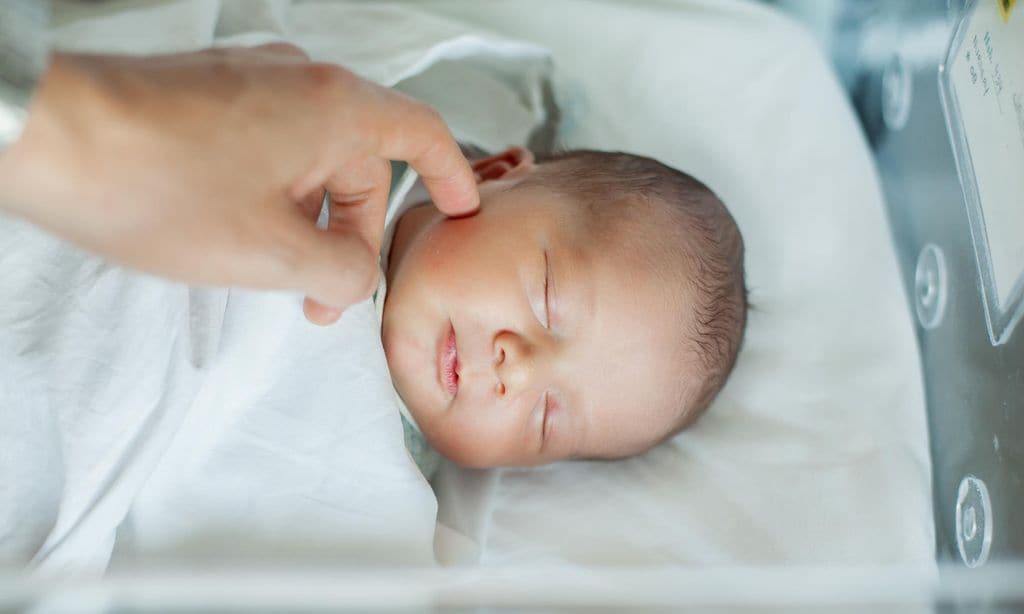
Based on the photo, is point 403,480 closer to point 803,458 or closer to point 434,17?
point 803,458

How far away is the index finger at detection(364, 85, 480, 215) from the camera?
1.91 ft

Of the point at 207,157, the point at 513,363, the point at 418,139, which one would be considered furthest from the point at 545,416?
the point at 207,157

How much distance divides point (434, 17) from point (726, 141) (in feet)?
1.17

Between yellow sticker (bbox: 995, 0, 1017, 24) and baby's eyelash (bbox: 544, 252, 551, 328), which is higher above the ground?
yellow sticker (bbox: 995, 0, 1017, 24)

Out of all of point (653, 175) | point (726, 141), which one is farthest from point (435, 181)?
point (726, 141)

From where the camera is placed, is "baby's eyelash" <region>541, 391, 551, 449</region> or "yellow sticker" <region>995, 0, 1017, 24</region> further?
"baby's eyelash" <region>541, 391, 551, 449</region>

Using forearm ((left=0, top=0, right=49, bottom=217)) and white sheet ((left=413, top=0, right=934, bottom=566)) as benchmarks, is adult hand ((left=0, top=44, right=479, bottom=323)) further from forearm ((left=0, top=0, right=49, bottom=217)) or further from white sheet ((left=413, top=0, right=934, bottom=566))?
white sheet ((left=413, top=0, right=934, bottom=566))

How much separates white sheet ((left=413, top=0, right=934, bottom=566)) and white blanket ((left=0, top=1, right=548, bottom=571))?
0.12 metres

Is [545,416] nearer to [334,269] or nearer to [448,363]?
[448,363]

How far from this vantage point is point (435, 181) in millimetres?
711

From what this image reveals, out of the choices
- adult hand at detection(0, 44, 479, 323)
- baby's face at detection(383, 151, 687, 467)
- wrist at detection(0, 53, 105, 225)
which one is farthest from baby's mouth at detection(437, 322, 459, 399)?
wrist at detection(0, 53, 105, 225)

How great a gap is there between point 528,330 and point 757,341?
0.32m

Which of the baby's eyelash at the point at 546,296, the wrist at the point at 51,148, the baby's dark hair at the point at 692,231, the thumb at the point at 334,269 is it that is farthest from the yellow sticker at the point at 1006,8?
the wrist at the point at 51,148

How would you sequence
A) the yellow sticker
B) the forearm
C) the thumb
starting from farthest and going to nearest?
the yellow sticker → the thumb → the forearm
